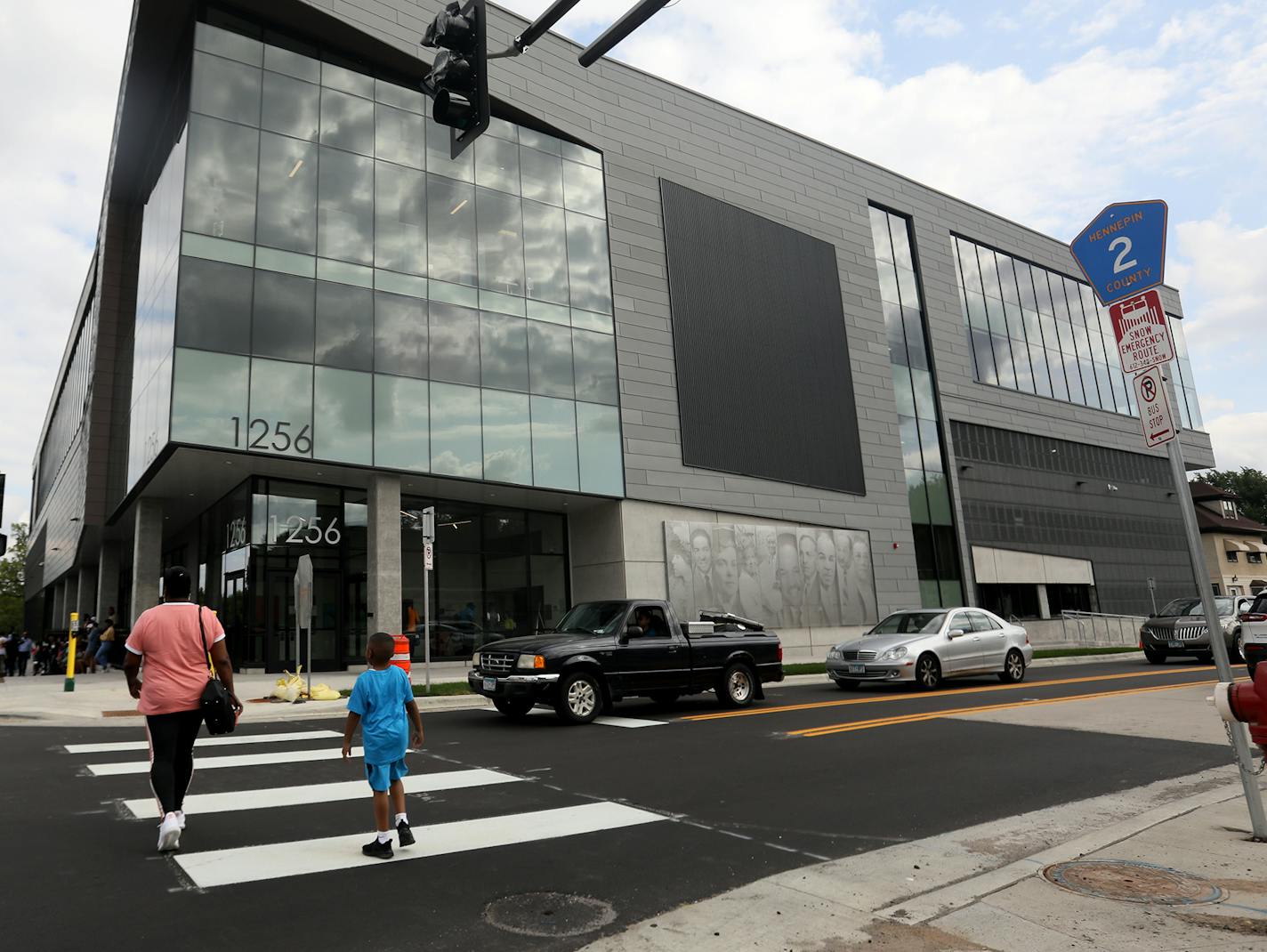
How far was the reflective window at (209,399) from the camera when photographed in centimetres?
1888

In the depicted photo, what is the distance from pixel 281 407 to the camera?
1998 centimetres

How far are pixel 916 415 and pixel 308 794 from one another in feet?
110

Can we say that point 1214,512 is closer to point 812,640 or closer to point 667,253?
point 812,640

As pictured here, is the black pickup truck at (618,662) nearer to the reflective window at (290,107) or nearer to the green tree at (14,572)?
the reflective window at (290,107)

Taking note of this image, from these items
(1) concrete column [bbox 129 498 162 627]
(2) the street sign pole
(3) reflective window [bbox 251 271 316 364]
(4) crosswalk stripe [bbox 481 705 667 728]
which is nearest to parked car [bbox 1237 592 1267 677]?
(4) crosswalk stripe [bbox 481 705 667 728]

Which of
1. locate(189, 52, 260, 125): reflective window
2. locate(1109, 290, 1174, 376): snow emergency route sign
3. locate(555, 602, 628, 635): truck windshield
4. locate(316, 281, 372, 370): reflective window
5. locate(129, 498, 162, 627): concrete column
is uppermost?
locate(189, 52, 260, 125): reflective window

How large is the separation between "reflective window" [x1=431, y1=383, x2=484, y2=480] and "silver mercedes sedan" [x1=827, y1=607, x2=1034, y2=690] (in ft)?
35.5

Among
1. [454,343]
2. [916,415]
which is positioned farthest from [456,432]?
[916,415]

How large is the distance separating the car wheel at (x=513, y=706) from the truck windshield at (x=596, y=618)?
1.32 metres

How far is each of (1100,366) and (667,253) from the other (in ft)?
101

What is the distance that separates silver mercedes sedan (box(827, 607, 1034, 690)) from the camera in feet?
→ 52.2

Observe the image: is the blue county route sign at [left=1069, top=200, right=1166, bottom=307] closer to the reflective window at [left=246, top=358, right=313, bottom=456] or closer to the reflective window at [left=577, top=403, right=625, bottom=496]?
the reflective window at [left=246, top=358, right=313, bottom=456]

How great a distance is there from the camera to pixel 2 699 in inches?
649

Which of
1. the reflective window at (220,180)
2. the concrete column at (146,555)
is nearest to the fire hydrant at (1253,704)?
the reflective window at (220,180)
